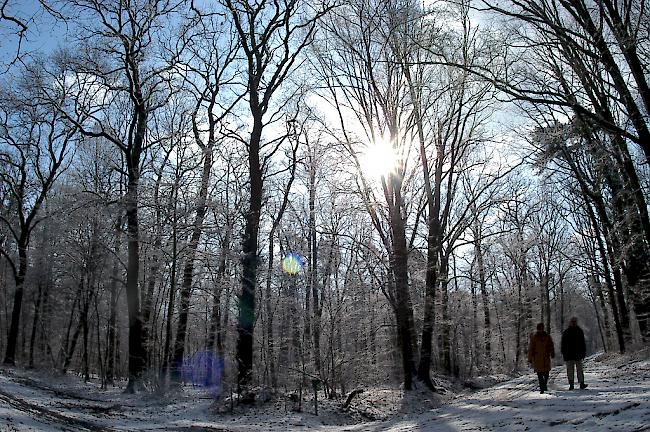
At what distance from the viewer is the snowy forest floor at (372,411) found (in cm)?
816

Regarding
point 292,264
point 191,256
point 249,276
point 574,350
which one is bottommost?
point 574,350

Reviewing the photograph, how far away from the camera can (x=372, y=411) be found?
48.9 ft

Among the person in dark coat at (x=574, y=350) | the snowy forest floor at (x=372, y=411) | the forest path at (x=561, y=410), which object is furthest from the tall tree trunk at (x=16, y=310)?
the person in dark coat at (x=574, y=350)

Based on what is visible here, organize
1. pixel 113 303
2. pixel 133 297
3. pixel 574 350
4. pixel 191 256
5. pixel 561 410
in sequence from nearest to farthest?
pixel 561 410 < pixel 574 350 < pixel 191 256 < pixel 133 297 < pixel 113 303

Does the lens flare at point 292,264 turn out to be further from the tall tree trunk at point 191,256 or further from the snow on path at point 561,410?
the snow on path at point 561,410

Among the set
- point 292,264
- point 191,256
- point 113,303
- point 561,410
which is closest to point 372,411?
point 561,410

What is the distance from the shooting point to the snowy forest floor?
26.8ft

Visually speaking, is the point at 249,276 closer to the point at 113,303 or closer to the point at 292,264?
the point at 292,264

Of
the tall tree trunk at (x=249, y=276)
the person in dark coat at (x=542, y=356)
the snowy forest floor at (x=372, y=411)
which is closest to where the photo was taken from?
the snowy forest floor at (x=372, y=411)

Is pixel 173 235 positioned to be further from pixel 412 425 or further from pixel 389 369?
pixel 389 369

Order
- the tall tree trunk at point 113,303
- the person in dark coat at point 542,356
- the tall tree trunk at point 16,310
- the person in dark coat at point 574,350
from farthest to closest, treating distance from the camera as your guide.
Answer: the tall tree trunk at point 16,310 < the tall tree trunk at point 113,303 < the person in dark coat at point 542,356 < the person in dark coat at point 574,350

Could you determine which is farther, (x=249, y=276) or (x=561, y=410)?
(x=249, y=276)

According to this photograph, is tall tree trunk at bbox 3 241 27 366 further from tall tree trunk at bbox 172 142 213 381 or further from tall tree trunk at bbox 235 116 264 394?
tall tree trunk at bbox 235 116 264 394

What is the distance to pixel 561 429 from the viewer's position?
7484 millimetres
